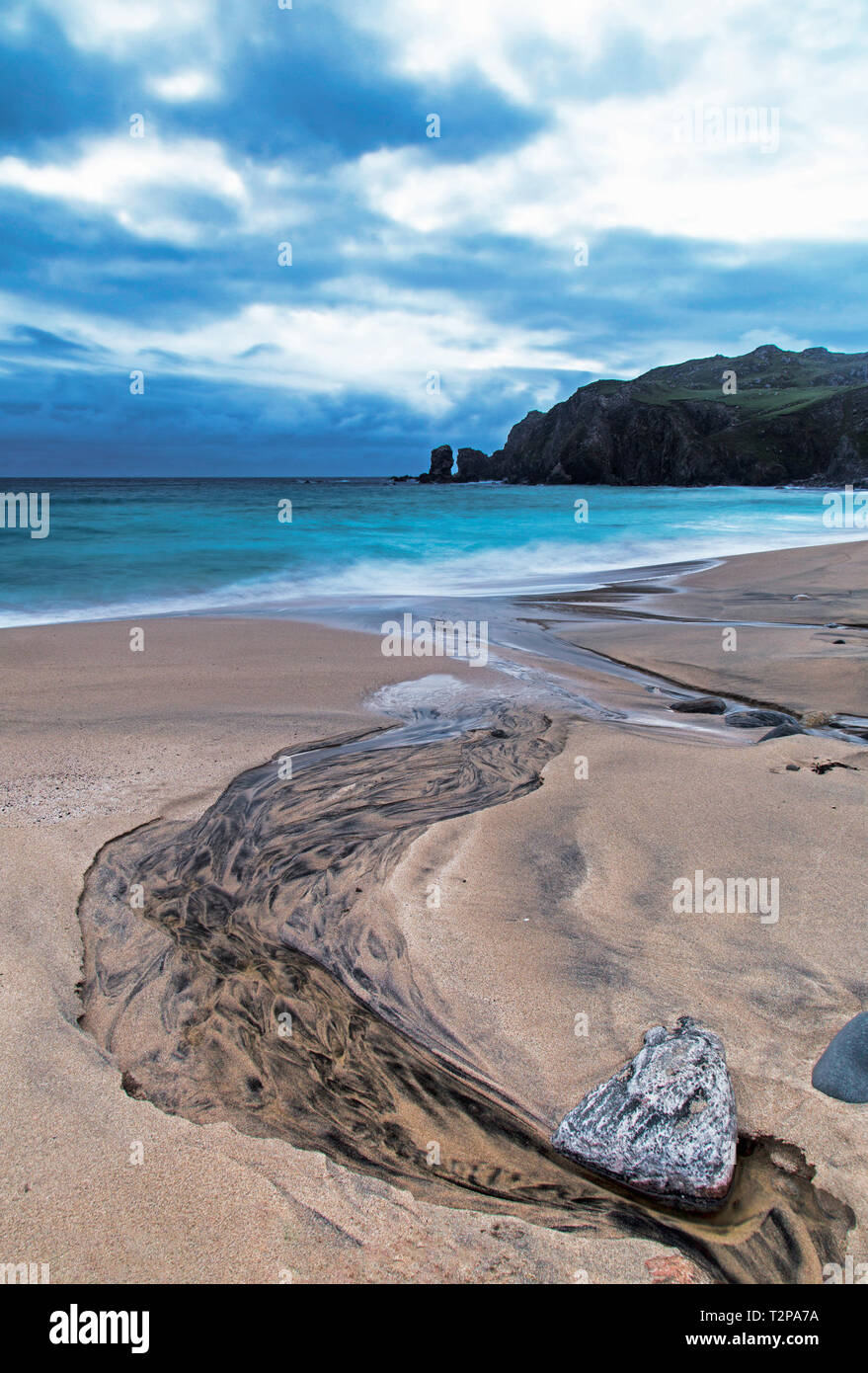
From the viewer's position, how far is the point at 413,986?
2828 millimetres

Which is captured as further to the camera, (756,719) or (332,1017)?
(756,719)

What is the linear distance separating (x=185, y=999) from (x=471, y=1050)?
111 centimetres

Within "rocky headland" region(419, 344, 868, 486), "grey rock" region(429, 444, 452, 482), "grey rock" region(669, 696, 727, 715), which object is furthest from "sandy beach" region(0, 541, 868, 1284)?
"grey rock" region(429, 444, 452, 482)

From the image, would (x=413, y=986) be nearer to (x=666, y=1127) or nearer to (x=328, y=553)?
(x=666, y=1127)

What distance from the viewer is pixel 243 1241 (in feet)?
5.86

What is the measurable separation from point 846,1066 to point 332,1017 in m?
1.74

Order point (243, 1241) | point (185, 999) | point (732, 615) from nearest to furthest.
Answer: point (243, 1241) < point (185, 999) < point (732, 615)

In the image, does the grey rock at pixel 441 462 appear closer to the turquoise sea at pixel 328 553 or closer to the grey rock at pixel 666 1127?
the turquoise sea at pixel 328 553

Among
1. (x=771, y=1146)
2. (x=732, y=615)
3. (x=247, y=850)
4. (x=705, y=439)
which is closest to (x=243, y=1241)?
(x=771, y=1146)

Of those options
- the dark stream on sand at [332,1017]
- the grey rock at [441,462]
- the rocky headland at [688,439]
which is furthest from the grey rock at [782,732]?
the grey rock at [441,462]

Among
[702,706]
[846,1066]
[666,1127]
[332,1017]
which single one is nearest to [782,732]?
[702,706]

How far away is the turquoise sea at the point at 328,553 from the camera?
1483 centimetres

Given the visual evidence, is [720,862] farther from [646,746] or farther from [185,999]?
[185,999]

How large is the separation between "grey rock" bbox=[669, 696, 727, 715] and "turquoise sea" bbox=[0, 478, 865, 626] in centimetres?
780
